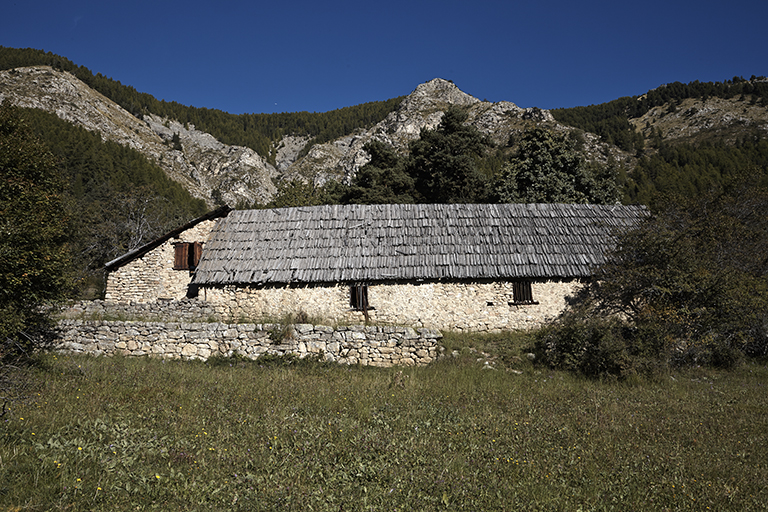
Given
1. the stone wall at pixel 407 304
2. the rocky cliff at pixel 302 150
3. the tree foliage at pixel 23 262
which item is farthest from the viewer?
the rocky cliff at pixel 302 150

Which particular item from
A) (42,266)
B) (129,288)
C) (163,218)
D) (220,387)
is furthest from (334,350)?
(163,218)

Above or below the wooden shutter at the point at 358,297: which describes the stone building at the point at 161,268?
above

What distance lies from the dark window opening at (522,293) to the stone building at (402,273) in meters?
0.04

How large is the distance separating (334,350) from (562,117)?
13806cm

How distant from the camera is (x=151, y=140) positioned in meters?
114

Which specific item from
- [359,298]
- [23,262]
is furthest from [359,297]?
[23,262]

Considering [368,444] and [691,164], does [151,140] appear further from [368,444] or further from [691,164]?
[691,164]

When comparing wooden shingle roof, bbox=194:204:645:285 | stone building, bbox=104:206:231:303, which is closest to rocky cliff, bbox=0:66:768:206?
stone building, bbox=104:206:231:303

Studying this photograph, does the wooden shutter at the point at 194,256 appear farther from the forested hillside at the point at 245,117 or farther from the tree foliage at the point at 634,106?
the forested hillside at the point at 245,117

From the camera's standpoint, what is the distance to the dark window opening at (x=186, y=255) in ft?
58.9

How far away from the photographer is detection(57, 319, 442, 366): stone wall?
36.7 ft

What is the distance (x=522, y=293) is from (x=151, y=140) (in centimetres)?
12707

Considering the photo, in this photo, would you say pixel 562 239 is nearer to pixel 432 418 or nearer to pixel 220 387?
pixel 432 418

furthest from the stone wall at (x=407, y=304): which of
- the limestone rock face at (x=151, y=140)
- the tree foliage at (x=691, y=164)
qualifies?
the limestone rock face at (x=151, y=140)
